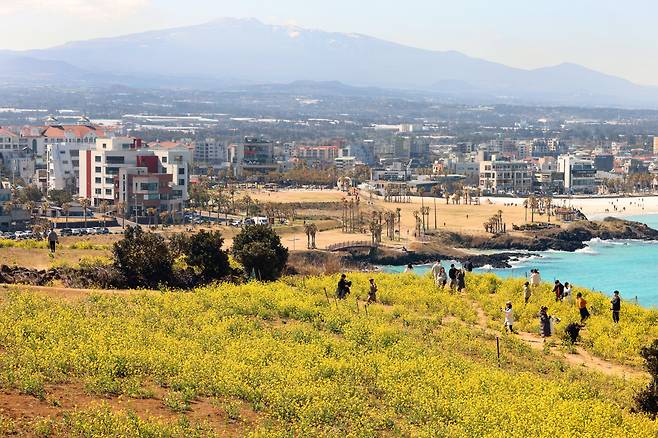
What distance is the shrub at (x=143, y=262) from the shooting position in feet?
81.8

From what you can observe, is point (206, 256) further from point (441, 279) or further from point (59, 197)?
point (59, 197)

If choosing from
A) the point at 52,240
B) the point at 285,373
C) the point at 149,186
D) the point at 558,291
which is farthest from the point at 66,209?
the point at 285,373

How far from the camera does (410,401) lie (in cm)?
1385

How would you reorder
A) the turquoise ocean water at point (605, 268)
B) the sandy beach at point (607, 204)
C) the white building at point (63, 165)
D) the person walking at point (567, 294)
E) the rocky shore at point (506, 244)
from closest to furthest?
the person walking at point (567, 294), the turquoise ocean water at point (605, 268), the rocky shore at point (506, 244), the white building at point (63, 165), the sandy beach at point (607, 204)

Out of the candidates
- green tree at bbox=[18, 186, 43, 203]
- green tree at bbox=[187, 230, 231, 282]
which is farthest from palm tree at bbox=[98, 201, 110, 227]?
green tree at bbox=[187, 230, 231, 282]

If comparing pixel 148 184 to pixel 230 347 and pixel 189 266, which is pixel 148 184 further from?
pixel 230 347

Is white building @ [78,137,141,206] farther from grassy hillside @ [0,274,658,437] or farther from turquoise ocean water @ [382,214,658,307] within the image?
grassy hillside @ [0,274,658,437]

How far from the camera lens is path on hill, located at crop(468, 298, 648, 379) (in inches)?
690

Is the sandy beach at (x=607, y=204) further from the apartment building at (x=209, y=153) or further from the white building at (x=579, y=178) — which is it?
the apartment building at (x=209, y=153)

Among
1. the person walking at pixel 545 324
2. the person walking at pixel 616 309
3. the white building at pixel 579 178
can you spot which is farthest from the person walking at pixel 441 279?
the white building at pixel 579 178

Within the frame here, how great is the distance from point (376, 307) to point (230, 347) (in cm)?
604

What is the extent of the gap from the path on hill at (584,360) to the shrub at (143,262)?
8758mm

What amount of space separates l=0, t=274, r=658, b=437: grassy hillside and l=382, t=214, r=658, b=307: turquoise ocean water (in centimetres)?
3328

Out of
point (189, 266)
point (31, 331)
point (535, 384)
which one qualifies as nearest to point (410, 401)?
point (535, 384)
